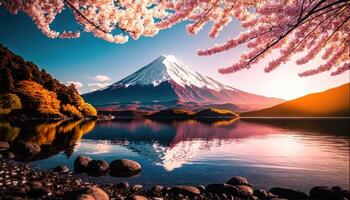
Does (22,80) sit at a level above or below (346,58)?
above

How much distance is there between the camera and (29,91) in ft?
170

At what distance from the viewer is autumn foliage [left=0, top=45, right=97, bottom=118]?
4926 centimetres

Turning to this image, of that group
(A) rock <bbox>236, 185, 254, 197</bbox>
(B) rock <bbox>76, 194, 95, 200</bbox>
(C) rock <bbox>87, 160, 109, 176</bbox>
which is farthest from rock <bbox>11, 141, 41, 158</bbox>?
(A) rock <bbox>236, 185, 254, 197</bbox>

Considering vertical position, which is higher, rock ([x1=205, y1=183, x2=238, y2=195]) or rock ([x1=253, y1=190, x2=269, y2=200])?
rock ([x1=205, y1=183, x2=238, y2=195])

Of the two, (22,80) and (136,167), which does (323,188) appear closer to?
(136,167)

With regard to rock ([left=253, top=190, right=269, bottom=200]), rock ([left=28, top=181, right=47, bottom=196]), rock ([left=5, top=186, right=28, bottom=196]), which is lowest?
rock ([left=253, top=190, right=269, bottom=200])

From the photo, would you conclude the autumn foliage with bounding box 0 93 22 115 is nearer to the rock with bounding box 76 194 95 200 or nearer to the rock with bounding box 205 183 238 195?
the rock with bounding box 205 183 238 195

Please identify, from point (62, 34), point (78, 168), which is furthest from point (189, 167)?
point (62, 34)

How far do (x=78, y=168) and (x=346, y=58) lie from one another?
11.7 m

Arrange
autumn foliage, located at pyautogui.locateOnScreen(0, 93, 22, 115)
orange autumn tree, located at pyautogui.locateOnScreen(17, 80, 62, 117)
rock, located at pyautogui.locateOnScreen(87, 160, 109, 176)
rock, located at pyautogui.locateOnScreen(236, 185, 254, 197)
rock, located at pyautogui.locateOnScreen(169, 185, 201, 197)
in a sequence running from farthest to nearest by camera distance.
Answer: orange autumn tree, located at pyautogui.locateOnScreen(17, 80, 62, 117)
autumn foliage, located at pyautogui.locateOnScreen(0, 93, 22, 115)
rock, located at pyautogui.locateOnScreen(87, 160, 109, 176)
rock, located at pyautogui.locateOnScreen(236, 185, 254, 197)
rock, located at pyautogui.locateOnScreen(169, 185, 201, 197)

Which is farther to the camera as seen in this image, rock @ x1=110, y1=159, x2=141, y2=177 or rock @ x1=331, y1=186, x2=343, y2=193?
rock @ x1=110, y1=159, x2=141, y2=177

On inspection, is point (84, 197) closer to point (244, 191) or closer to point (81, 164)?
point (244, 191)

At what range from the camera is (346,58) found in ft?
28.9

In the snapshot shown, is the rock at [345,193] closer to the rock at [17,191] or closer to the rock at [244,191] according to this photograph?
the rock at [244,191]
